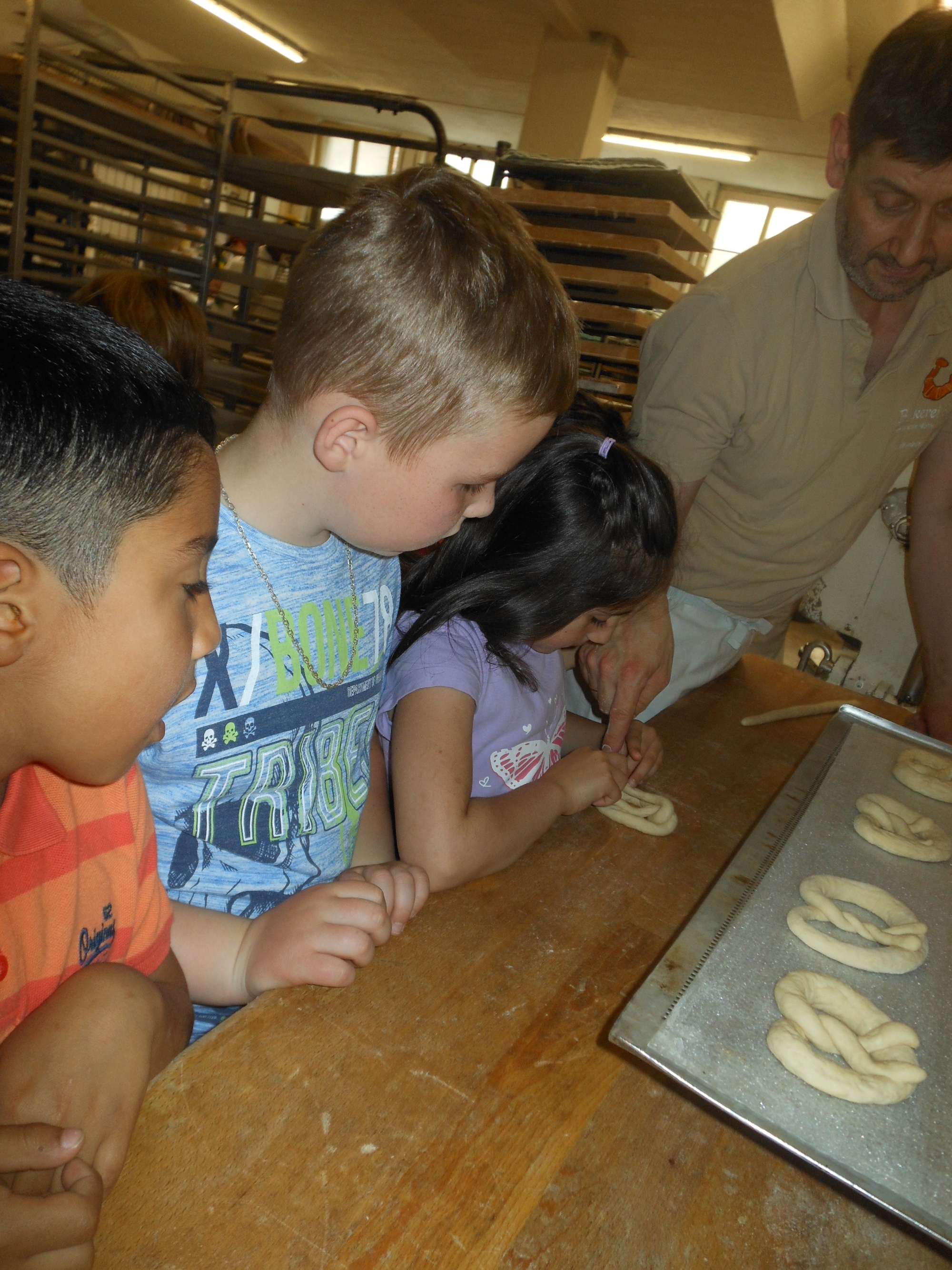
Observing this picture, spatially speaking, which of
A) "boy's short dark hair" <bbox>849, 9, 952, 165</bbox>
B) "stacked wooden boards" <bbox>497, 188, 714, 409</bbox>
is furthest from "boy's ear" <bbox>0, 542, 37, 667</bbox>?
"stacked wooden boards" <bbox>497, 188, 714, 409</bbox>

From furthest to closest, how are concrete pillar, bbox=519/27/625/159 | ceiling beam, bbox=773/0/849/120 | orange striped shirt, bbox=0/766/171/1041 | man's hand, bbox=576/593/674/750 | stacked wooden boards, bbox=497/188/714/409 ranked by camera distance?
concrete pillar, bbox=519/27/625/159 → ceiling beam, bbox=773/0/849/120 → stacked wooden boards, bbox=497/188/714/409 → man's hand, bbox=576/593/674/750 → orange striped shirt, bbox=0/766/171/1041

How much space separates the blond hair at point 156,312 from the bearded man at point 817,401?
119cm

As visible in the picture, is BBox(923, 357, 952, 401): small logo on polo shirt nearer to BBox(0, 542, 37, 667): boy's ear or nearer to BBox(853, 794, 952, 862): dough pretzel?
BBox(853, 794, 952, 862): dough pretzel

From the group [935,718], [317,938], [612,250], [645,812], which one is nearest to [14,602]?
[317,938]

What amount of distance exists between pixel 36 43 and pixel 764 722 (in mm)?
3496

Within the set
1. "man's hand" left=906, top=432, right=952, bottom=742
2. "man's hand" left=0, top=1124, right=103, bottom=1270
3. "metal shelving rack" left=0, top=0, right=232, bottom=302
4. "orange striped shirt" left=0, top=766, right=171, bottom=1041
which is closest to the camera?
"man's hand" left=0, top=1124, right=103, bottom=1270

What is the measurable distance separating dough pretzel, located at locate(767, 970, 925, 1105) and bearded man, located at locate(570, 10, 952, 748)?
21.4 inches

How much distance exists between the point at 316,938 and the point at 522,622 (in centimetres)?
56

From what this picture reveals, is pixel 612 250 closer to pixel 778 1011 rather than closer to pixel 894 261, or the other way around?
pixel 894 261

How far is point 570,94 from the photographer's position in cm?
520

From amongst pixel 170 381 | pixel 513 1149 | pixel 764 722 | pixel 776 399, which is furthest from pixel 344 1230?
pixel 776 399

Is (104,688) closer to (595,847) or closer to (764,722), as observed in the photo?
(595,847)

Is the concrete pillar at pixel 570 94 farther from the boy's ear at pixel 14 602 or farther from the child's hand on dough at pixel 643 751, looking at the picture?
the boy's ear at pixel 14 602

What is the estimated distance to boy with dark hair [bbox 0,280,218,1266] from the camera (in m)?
0.48
